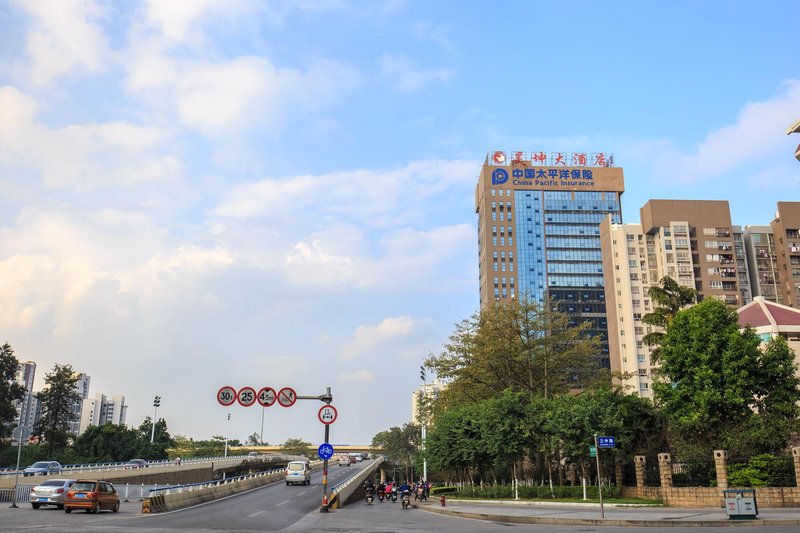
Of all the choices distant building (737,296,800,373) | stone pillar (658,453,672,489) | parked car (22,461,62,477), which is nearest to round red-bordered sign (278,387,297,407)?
stone pillar (658,453,672,489)

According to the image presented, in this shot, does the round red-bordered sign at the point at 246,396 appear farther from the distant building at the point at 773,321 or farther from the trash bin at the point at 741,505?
the distant building at the point at 773,321

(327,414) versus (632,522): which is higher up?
(327,414)

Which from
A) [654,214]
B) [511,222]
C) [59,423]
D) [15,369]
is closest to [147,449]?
[59,423]

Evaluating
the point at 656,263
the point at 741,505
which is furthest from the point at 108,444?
the point at 656,263

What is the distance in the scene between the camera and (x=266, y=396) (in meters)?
28.5

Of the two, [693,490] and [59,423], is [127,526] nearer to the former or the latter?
[693,490]

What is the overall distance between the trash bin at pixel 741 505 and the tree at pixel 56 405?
93019 mm

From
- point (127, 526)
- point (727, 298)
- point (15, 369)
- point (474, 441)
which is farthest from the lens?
point (727, 298)

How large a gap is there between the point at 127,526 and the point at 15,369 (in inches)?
2979

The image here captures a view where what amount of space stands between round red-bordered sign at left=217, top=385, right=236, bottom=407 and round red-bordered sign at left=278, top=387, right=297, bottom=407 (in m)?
2.19

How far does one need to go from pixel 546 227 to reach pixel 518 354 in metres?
91.0

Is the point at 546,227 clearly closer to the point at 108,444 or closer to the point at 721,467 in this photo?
the point at 108,444

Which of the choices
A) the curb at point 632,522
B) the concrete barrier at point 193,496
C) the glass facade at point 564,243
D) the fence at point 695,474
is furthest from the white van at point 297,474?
the glass facade at point 564,243

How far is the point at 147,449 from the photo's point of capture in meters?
99.1
